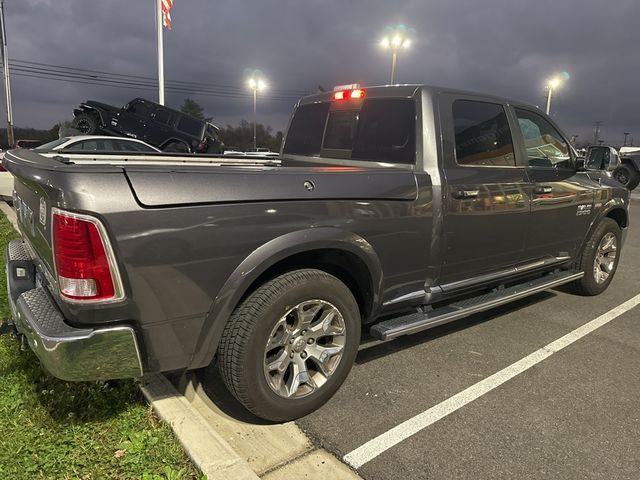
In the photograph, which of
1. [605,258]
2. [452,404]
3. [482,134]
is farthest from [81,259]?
[605,258]

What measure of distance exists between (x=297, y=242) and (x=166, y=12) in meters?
15.2

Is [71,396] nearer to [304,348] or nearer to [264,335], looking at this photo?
[264,335]

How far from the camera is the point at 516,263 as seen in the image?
4043mm

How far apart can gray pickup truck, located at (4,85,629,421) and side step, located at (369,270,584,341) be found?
2 cm

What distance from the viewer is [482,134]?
145 inches

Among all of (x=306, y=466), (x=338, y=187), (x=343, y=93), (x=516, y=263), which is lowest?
(x=306, y=466)

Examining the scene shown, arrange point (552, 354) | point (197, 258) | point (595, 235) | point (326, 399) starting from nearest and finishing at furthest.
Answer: point (197, 258) < point (326, 399) < point (552, 354) < point (595, 235)

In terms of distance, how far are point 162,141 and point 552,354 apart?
1478 cm

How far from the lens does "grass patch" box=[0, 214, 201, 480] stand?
2262mm

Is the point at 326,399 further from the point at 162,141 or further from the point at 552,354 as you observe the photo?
the point at 162,141

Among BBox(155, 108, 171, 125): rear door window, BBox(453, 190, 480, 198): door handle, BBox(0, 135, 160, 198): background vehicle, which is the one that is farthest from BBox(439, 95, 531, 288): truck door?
BBox(155, 108, 171, 125): rear door window

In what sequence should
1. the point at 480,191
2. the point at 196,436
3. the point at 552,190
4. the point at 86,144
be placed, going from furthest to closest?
the point at 86,144 < the point at 552,190 < the point at 480,191 < the point at 196,436

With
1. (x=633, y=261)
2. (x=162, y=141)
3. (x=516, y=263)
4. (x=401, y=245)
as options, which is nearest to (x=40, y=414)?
(x=401, y=245)

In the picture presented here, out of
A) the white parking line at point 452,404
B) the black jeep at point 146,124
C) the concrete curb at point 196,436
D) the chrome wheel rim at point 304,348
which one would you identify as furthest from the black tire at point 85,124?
the white parking line at point 452,404
